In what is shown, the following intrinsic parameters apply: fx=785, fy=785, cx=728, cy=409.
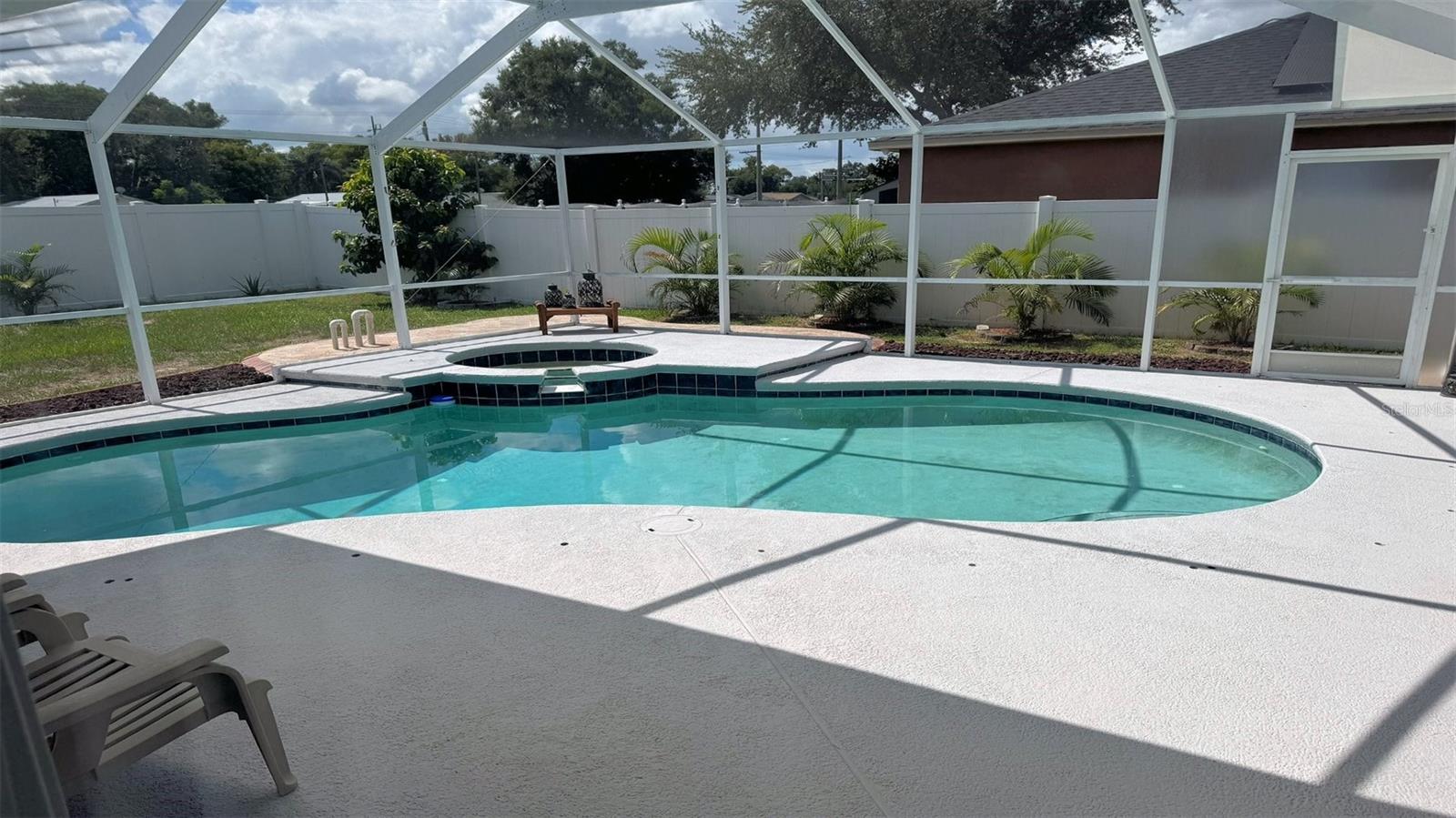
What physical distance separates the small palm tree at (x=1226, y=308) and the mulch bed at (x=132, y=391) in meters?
9.30

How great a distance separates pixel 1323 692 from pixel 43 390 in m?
10.4

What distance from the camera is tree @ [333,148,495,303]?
42.6ft

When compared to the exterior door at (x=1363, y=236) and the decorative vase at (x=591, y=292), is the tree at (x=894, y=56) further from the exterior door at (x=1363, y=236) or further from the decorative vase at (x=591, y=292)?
the decorative vase at (x=591, y=292)

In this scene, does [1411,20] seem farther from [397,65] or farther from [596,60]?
[397,65]

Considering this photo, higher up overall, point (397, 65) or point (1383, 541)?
point (397, 65)

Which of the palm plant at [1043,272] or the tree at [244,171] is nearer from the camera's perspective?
the palm plant at [1043,272]

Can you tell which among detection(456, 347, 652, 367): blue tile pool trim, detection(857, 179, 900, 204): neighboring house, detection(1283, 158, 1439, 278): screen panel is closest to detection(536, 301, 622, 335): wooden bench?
detection(456, 347, 652, 367): blue tile pool trim

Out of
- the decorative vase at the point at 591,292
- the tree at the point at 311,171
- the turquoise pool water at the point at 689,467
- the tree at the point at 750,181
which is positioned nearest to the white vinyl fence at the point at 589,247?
the decorative vase at the point at 591,292

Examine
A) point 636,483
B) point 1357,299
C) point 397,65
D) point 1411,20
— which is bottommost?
point 636,483

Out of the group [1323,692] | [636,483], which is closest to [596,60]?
[636,483]

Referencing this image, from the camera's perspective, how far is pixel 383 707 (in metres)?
2.43

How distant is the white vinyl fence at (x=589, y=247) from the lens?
351 inches

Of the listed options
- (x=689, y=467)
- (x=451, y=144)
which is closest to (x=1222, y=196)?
(x=689, y=467)

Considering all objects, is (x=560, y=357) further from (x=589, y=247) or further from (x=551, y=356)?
(x=589, y=247)
